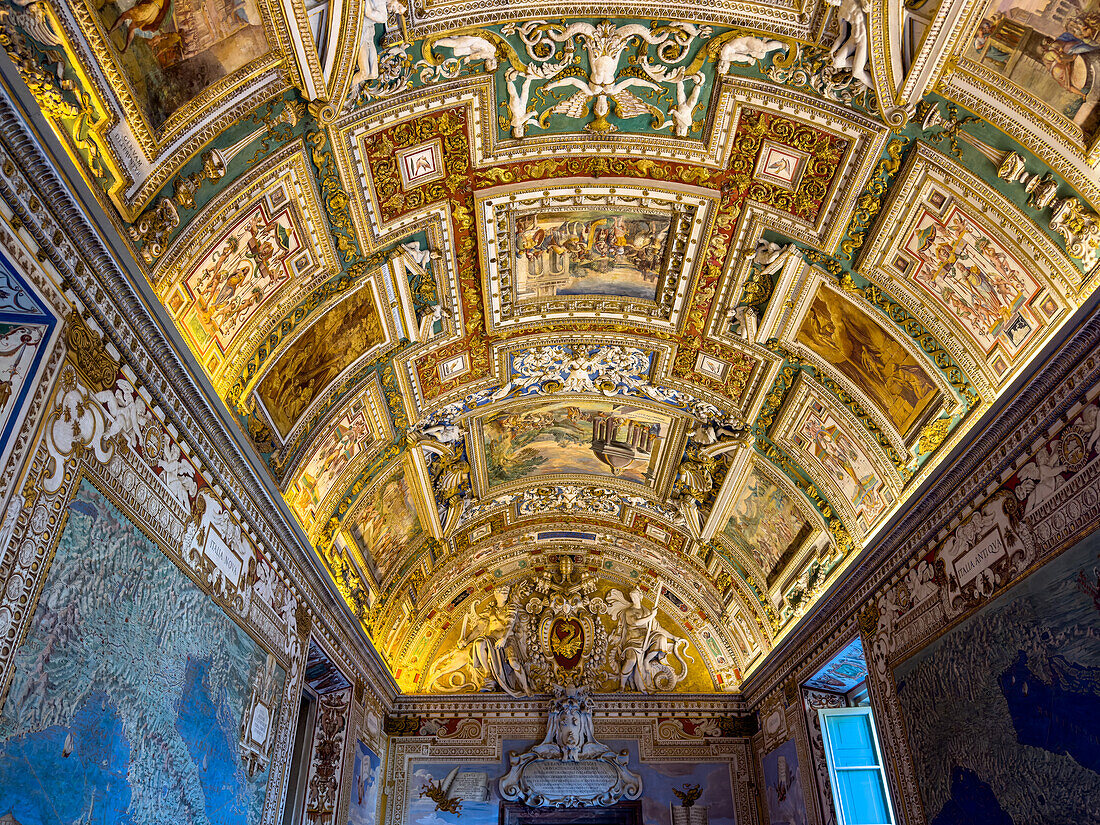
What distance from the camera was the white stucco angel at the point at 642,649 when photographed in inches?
679

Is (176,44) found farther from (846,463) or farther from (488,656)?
(488,656)

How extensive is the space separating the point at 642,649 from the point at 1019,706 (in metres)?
10.9

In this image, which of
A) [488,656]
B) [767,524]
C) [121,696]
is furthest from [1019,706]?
[488,656]

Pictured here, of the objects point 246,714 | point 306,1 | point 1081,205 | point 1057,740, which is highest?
point 306,1

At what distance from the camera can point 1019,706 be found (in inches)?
286

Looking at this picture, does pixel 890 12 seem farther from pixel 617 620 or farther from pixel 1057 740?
pixel 617 620

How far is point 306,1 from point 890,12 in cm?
563

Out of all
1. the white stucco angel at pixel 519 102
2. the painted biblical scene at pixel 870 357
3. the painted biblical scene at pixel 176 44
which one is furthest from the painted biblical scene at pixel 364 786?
the painted biblical scene at pixel 176 44

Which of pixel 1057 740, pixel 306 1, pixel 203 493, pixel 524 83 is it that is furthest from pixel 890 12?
pixel 203 493

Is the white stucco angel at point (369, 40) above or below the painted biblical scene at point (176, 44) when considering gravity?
above

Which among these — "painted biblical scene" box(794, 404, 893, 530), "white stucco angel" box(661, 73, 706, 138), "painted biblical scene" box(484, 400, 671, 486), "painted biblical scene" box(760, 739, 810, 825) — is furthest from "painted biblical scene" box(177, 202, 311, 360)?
"painted biblical scene" box(760, 739, 810, 825)

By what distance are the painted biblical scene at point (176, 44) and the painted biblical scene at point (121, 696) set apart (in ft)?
11.0

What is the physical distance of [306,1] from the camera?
23.2 ft

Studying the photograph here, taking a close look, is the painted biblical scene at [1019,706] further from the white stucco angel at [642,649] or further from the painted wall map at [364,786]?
the painted wall map at [364,786]
